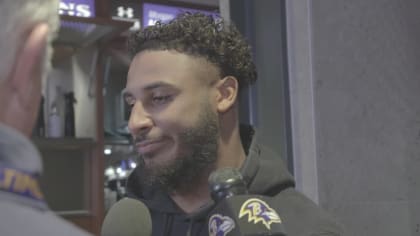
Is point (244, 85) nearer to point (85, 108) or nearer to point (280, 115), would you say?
point (280, 115)

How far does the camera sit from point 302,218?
4.09 feet

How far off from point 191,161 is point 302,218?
24 cm

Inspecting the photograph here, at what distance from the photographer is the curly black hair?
53.6 inches

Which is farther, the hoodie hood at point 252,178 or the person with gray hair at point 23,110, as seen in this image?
the hoodie hood at point 252,178

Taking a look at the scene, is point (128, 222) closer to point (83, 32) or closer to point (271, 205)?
point (271, 205)

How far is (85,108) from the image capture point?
3537 mm

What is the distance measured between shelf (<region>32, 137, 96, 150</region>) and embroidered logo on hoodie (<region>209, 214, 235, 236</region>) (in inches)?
95.0

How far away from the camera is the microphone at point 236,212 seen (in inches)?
38.2

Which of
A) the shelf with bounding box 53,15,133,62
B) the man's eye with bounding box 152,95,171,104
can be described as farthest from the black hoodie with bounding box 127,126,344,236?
the shelf with bounding box 53,15,133,62

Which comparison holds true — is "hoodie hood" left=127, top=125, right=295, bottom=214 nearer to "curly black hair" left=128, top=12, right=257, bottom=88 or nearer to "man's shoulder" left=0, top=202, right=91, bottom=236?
"curly black hair" left=128, top=12, right=257, bottom=88

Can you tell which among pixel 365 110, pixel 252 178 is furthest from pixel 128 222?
pixel 365 110

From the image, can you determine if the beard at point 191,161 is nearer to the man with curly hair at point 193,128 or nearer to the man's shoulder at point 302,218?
the man with curly hair at point 193,128

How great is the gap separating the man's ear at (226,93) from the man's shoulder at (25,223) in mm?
911

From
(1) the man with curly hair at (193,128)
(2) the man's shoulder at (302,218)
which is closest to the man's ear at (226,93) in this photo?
(1) the man with curly hair at (193,128)
